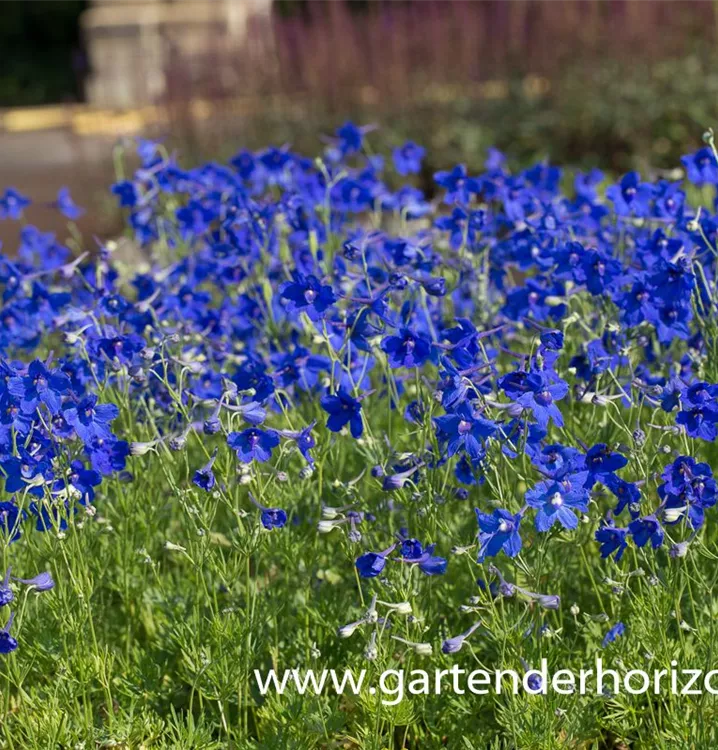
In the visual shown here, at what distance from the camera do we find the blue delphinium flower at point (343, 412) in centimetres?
251

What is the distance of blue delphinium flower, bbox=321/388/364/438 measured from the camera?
251 cm

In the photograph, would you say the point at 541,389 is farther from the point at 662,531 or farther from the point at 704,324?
the point at 704,324

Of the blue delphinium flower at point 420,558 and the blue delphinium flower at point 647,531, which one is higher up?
the blue delphinium flower at point 647,531

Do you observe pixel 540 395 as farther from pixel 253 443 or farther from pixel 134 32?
pixel 134 32

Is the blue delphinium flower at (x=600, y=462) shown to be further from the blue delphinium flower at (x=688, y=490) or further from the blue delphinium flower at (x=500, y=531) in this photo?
the blue delphinium flower at (x=500, y=531)

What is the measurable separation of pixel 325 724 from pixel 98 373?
43.3 inches

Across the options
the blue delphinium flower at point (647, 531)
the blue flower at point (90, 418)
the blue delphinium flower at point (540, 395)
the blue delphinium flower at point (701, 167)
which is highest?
the blue delphinium flower at point (701, 167)

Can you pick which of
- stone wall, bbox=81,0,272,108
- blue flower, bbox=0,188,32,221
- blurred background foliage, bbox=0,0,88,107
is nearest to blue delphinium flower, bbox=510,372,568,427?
blue flower, bbox=0,188,32,221

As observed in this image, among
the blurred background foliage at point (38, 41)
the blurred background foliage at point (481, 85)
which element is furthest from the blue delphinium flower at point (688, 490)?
the blurred background foliage at point (38, 41)

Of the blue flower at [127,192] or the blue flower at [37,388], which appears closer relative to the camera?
the blue flower at [37,388]

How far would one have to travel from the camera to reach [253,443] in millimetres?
2463

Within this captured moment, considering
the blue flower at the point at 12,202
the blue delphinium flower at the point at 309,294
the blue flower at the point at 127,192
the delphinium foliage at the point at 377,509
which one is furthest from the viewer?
the blue flower at the point at 12,202

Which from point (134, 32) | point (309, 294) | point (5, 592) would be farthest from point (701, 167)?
point (134, 32)

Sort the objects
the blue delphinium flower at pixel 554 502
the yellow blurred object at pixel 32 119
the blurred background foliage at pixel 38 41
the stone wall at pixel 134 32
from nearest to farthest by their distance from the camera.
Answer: the blue delphinium flower at pixel 554 502 < the yellow blurred object at pixel 32 119 < the stone wall at pixel 134 32 < the blurred background foliage at pixel 38 41
